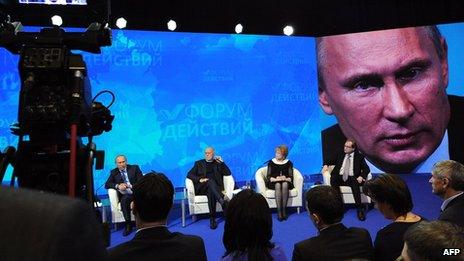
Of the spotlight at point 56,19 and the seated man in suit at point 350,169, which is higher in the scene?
the spotlight at point 56,19

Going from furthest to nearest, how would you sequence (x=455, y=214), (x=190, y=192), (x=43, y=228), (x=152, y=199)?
1. (x=190, y=192)
2. (x=455, y=214)
3. (x=152, y=199)
4. (x=43, y=228)

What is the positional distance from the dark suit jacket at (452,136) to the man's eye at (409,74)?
2.70 ft

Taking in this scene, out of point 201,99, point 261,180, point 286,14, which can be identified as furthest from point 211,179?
point 286,14

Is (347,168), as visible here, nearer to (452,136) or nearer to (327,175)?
(327,175)

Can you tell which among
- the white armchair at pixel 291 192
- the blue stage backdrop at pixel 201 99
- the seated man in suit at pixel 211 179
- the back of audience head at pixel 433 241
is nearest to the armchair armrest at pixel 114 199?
the blue stage backdrop at pixel 201 99

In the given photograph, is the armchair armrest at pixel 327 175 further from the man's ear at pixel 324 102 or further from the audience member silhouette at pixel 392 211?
the audience member silhouette at pixel 392 211

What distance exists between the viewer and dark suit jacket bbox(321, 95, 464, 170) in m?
7.77

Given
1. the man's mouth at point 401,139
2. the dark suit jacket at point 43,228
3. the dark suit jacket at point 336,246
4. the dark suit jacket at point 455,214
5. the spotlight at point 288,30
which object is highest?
the spotlight at point 288,30

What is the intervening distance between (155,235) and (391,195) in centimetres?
122

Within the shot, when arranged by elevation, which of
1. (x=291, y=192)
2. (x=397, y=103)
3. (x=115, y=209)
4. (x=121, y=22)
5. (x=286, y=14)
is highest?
(x=286, y=14)

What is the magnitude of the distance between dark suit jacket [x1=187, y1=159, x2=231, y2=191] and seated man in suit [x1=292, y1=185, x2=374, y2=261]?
3862mm

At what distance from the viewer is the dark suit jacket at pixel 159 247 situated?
1567mm

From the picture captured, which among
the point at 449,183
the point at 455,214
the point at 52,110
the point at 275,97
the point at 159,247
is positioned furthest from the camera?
the point at 275,97

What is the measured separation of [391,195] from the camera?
216 centimetres
